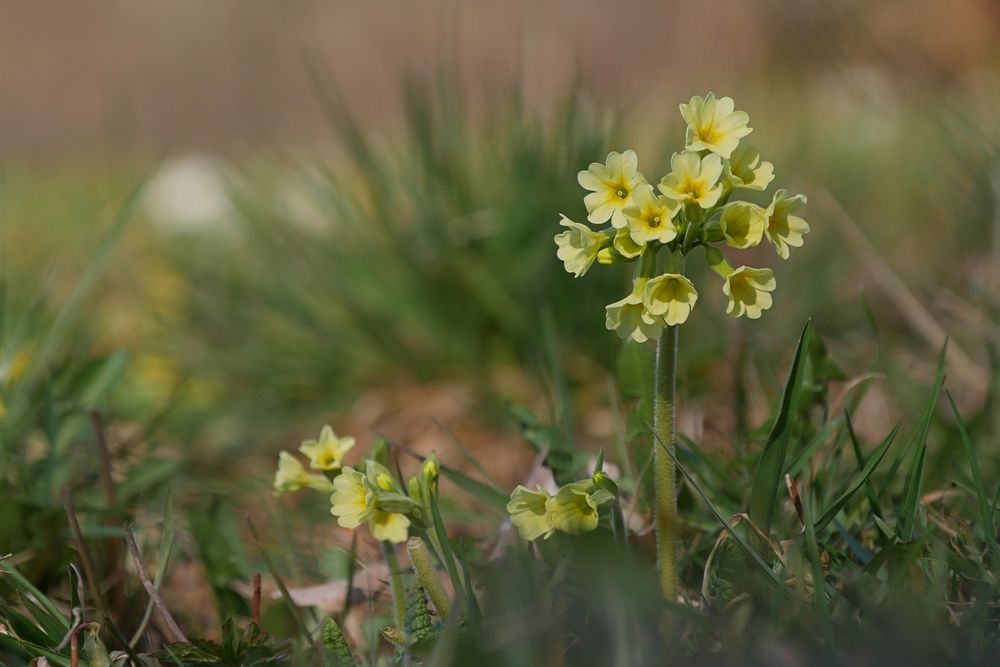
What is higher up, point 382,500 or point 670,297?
point 670,297

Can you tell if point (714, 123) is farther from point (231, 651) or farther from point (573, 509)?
point (231, 651)

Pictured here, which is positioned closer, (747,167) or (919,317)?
(747,167)

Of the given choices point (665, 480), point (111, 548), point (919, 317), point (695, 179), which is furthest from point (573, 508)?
point (919, 317)

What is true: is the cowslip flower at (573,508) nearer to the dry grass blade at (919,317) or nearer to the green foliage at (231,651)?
the green foliage at (231,651)

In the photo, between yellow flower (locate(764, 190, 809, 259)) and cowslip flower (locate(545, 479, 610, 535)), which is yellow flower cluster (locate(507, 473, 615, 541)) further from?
yellow flower (locate(764, 190, 809, 259))

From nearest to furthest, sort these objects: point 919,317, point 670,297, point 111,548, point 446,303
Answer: point 670,297, point 111,548, point 919,317, point 446,303

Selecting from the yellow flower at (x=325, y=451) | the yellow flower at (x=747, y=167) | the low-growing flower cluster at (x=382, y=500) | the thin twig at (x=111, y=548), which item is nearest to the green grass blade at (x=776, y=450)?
the yellow flower at (x=747, y=167)

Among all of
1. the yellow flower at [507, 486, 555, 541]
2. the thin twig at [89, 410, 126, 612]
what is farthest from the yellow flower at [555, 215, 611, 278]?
the thin twig at [89, 410, 126, 612]
